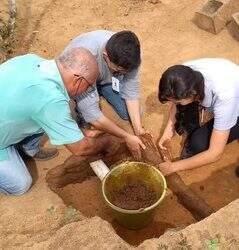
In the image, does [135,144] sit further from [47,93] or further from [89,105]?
[47,93]

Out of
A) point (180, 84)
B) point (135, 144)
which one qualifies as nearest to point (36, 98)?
point (180, 84)

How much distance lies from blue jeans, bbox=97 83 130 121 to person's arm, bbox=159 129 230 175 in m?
0.95

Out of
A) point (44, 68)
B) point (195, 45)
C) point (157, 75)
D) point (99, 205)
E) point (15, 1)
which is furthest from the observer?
point (15, 1)

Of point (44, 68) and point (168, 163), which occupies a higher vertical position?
point (44, 68)

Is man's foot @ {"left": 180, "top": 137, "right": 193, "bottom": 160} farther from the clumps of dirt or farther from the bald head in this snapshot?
the bald head

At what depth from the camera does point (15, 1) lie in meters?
7.04

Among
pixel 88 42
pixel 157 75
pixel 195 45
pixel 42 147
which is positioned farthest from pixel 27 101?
pixel 195 45

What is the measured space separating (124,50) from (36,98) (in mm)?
822

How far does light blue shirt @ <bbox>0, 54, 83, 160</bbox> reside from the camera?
333 centimetres

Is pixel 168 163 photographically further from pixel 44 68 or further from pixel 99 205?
pixel 44 68

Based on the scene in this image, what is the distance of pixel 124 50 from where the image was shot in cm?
365

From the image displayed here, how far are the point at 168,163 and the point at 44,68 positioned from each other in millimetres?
1484

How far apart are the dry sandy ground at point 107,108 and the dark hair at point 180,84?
0.96 m

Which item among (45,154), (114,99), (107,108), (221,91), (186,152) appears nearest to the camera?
(221,91)
